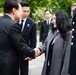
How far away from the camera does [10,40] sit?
161 inches

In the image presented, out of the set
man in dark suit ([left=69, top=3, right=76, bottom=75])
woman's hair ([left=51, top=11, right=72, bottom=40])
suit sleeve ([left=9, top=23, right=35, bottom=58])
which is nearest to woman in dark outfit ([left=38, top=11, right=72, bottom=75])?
woman's hair ([left=51, top=11, right=72, bottom=40])

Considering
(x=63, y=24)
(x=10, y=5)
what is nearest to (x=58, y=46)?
(x=63, y=24)

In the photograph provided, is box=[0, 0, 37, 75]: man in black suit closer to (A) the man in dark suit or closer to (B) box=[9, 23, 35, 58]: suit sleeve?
(B) box=[9, 23, 35, 58]: suit sleeve

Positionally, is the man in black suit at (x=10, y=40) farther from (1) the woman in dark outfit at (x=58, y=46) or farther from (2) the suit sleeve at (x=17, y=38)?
(1) the woman in dark outfit at (x=58, y=46)

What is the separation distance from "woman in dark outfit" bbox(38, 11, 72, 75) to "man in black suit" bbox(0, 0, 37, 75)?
93 cm

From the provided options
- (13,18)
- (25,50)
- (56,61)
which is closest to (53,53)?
(56,61)

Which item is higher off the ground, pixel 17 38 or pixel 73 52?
pixel 17 38

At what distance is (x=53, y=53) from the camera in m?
5.06

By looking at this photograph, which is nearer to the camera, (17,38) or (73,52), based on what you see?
(17,38)

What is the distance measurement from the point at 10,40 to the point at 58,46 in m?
1.19

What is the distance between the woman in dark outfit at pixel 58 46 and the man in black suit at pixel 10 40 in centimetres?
93

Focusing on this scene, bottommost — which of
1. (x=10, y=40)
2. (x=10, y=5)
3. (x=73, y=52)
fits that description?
(x=73, y=52)

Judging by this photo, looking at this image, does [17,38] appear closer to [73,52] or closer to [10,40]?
[10,40]

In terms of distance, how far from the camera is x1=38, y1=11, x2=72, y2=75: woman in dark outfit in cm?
492
